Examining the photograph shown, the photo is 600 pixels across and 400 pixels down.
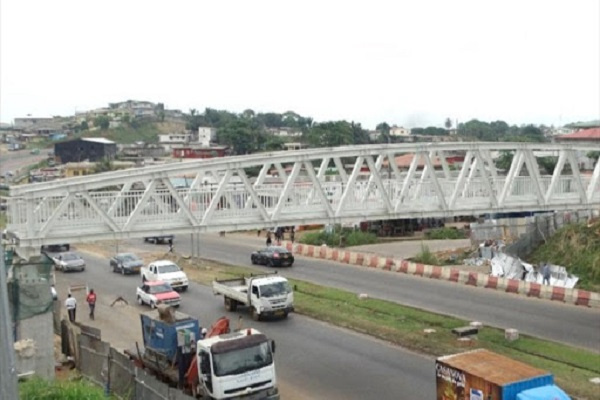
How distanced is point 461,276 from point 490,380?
21264mm

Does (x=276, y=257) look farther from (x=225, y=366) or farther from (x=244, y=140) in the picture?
(x=244, y=140)

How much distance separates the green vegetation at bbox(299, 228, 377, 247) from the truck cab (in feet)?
113

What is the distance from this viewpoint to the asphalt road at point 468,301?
2654 centimetres

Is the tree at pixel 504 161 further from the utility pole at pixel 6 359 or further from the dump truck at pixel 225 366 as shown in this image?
the utility pole at pixel 6 359

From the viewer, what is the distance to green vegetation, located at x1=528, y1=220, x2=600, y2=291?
112ft

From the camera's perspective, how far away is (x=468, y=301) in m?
31.9

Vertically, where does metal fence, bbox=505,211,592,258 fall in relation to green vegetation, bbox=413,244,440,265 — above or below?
above

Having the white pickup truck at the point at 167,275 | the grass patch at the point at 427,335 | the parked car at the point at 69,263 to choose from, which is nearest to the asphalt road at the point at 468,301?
the grass patch at the point at 427,335

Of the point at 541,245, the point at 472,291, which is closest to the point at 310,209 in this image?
the point at 472,291

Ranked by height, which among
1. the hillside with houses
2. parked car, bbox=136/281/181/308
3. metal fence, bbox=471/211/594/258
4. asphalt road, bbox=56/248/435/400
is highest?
the hillside with houses

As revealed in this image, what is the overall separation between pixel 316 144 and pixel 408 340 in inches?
3427

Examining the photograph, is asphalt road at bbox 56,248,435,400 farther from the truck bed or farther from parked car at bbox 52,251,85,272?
parked car at bbox 52,251,85,272

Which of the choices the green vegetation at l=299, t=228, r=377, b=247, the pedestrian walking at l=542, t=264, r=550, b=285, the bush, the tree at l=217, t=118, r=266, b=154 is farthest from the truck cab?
the tree at l=217, t=118, r=266, b=154

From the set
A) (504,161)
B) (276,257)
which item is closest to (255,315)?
(276,257)
